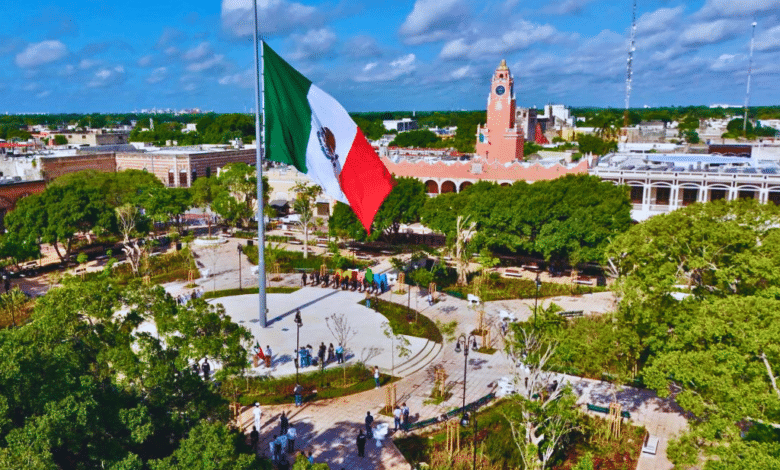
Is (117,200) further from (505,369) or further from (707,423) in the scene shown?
(707,423)

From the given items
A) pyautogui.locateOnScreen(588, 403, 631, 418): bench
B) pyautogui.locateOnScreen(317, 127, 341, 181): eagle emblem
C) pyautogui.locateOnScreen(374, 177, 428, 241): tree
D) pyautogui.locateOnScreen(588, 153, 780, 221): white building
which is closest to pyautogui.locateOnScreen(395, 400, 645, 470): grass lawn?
pyautogui.locateOnScreen(588, 403, 631, 418): bench

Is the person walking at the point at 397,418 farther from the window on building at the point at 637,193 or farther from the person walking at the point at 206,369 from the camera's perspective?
the window on building at the point at 637,193

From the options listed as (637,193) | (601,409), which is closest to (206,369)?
(601,409)

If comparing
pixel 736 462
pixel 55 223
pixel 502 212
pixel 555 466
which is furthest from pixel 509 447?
pixel 55 223

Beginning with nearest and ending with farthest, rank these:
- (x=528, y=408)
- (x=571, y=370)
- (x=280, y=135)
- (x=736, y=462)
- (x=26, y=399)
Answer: (x=26, y=399)
(x=736, y=462)
(x=528, y=408)
(x=280, y=135)
(x=571, y=370)

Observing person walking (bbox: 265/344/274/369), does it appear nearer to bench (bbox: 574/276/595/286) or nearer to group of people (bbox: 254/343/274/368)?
group of people (bbox: 254/343/274/368)

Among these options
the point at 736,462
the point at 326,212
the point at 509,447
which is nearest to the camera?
the point at 736,462

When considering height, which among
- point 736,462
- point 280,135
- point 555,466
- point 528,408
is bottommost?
point 555,466
